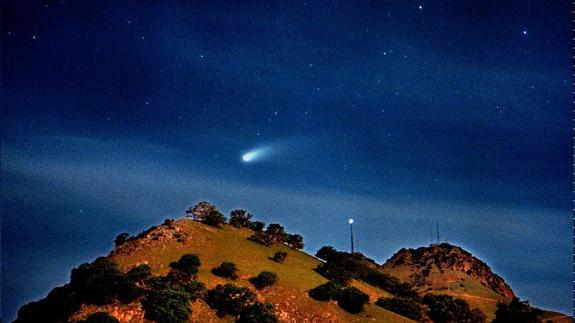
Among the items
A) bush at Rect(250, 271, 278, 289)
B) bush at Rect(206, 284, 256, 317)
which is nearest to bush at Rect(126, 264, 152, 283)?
bush at Rect(206, 284, 256, 317)

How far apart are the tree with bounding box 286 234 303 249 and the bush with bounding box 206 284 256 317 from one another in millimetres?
32179

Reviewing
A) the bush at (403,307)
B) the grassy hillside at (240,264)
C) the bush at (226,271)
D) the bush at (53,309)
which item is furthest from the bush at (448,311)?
the bush at (53,309)

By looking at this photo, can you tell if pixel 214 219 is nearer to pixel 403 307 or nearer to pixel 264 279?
pixel 264 279

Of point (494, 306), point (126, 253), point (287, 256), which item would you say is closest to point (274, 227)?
point (287, 256)

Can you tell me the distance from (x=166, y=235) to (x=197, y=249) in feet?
15.8

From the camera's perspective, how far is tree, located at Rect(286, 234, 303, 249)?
7969cm

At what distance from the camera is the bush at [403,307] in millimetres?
59375

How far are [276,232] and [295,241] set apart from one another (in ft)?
15.7

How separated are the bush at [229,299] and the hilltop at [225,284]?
4.2 inches

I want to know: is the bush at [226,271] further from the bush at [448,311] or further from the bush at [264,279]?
the bush at [448,311]

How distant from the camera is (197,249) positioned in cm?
5747

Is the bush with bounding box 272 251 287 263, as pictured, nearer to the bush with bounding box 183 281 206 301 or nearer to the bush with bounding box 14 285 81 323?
the bush with bounding box 183 281 206 301

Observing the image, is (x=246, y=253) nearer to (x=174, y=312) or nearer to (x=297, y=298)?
(x=297, y=298)

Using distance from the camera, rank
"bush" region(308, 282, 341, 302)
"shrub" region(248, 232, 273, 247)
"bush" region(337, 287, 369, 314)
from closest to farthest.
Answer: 1. "bush" region(337, 287, 369, 314)
2. "bush" region(308, 282, 341, 302)
3. "shrub" region(248, 232, 273, 247)
